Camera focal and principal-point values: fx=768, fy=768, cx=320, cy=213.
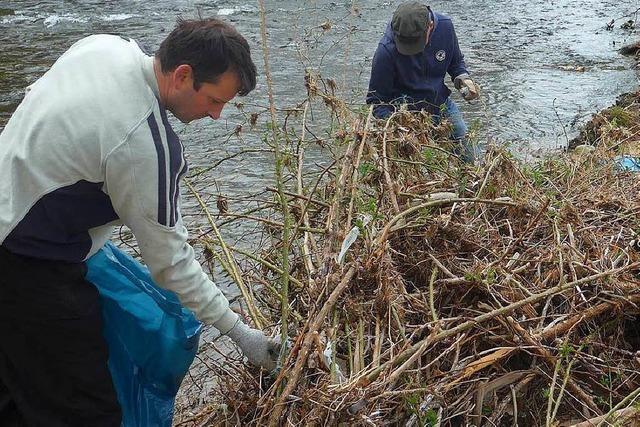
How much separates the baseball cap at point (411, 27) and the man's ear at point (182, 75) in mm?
2757

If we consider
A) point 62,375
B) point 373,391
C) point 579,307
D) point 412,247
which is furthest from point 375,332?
point 62,375

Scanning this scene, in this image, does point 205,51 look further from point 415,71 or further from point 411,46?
point 415,71

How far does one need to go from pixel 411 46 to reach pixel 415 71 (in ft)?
0.77

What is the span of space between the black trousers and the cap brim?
9.83 feet

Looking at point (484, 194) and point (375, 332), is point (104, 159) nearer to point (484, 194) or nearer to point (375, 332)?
point (375, 332)

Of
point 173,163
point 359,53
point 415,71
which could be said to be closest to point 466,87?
Result: point 415,71

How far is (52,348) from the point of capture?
2.54m

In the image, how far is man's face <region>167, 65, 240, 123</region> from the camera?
2.34m

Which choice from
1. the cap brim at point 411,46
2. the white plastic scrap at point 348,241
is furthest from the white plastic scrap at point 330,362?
the cap brim at point 411,46

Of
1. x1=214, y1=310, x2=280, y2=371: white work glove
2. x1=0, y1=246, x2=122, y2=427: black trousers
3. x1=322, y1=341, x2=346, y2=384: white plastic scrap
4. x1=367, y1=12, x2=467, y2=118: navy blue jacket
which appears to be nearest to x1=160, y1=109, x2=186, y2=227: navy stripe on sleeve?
x1=0, y1=246, x2=122, y2=427: black trousers

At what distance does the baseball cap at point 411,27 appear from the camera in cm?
484

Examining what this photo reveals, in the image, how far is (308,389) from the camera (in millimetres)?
2551

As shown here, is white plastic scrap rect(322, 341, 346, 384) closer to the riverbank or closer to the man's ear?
the riverbank

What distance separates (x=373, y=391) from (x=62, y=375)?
104cm
